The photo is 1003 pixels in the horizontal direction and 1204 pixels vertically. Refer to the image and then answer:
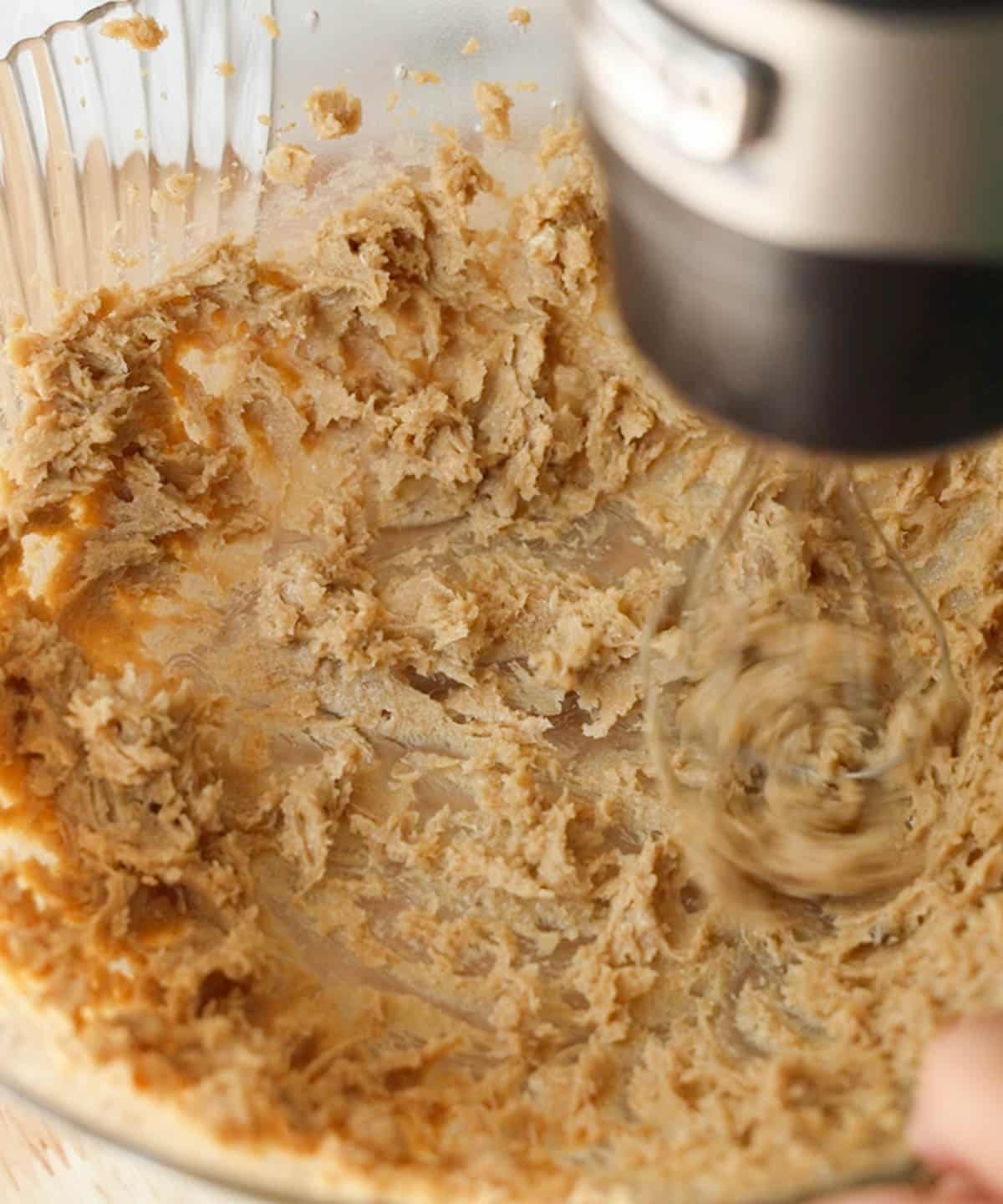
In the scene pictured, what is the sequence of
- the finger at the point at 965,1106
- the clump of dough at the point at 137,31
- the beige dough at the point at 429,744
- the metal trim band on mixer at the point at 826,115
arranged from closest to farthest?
the metal trim band on mixer at the point at 826,115 < the finger at the point at 965,1106 < the beige dough at the point at 429,744 < the clump of dough at the point at 137,31

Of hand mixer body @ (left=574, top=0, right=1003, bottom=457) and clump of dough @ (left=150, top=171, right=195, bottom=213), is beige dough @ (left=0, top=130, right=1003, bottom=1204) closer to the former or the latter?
clump of dough @ (left=150, top=171, right=195, bottom=213)

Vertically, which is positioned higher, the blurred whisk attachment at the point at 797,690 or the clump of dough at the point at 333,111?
the clump of dough at the point at 333,111

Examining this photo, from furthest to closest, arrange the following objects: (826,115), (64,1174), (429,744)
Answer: (429,744)
(64,1174)
(826,115)

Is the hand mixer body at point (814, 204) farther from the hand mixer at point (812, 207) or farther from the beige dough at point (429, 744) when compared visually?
the beige dough at point (429, 744)

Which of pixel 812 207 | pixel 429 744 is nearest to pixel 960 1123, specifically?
pixel 812 207

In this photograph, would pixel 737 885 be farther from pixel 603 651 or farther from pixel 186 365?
pixel 186 365

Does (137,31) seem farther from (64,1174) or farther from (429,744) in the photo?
(64,1174)

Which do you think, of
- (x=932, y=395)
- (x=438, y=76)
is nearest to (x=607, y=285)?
(x=438, y=76)

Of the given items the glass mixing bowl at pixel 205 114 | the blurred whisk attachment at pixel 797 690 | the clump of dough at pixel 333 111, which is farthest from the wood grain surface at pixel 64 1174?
the clump of dough at pixel 333 111
